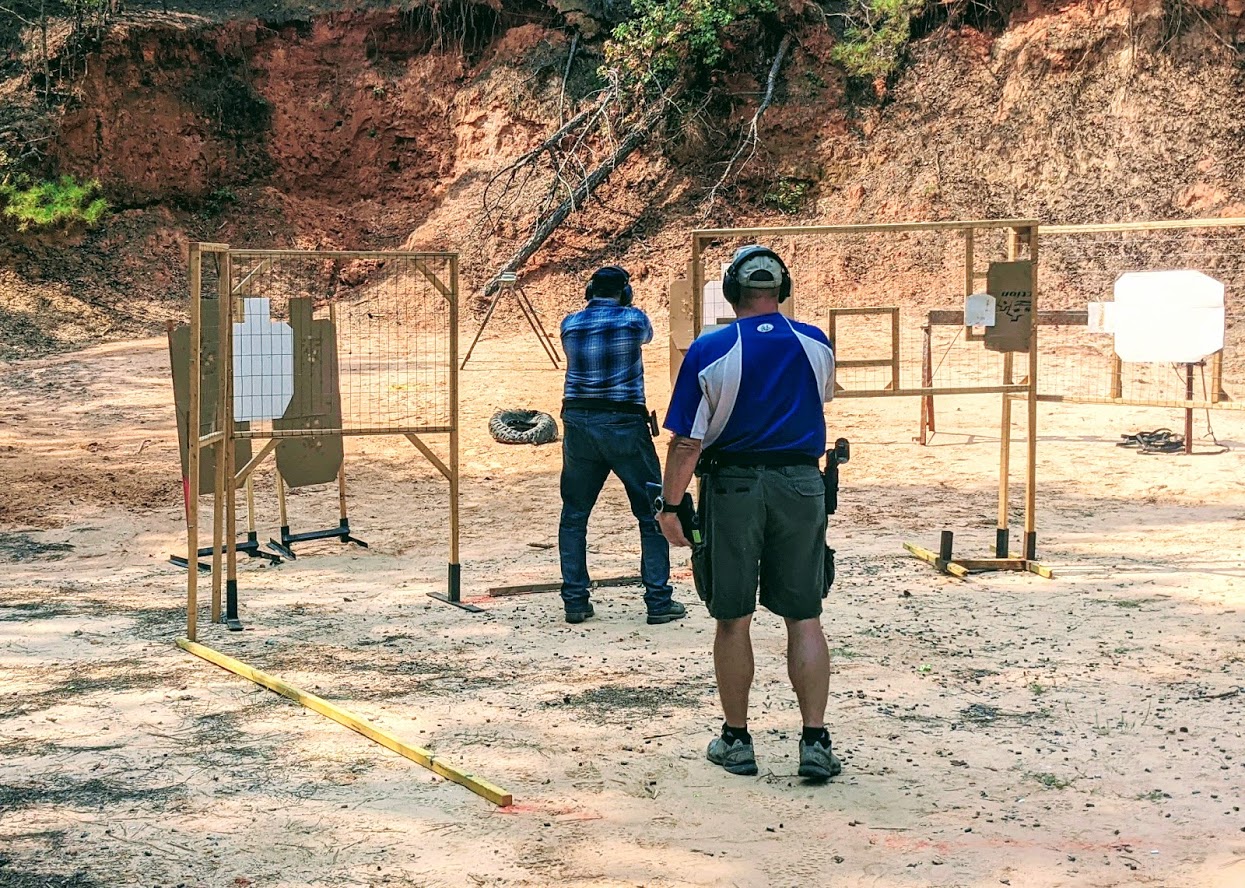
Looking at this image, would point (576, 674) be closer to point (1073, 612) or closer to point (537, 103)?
point (1073, 612)

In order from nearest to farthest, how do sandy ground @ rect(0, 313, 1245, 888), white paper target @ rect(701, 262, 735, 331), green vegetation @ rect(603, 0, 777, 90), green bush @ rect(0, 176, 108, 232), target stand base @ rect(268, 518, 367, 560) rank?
1. sandy ground @ rect(0, 313, 1245, 888)
2. white paper target @ rect(701, 262, 735, 331)
3. target stand base @ rect(268, 518, 367, 560)
4. green bush @ rect(0, 176, 108, 232)
5. green vegetation @ rect(603, 0, 777, 90)

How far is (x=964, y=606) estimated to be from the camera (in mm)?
7855

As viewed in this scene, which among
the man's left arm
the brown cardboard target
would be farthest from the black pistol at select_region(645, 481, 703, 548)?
the brown cardboard target

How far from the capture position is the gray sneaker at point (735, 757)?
518 centimetres

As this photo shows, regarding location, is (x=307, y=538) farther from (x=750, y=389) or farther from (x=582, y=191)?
(x=582, y=191)

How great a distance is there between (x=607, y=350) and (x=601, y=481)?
78 centimetres

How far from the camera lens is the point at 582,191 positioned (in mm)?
22906

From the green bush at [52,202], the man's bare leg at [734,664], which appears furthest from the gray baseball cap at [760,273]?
the green bush at [52,202]

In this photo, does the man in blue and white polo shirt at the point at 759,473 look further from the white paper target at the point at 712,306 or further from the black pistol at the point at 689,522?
the white paper target at the point at 712,306

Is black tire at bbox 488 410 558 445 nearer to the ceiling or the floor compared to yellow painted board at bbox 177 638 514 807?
nearer to the ceiling

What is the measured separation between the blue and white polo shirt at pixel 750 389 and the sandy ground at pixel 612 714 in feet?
4.28

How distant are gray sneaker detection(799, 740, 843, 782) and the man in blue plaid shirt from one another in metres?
2.59

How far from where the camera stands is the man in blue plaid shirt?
7488mm

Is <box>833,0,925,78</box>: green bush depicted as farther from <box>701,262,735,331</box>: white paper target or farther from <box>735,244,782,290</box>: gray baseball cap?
<box>735,244,782,290</box>: gray baseball cap
